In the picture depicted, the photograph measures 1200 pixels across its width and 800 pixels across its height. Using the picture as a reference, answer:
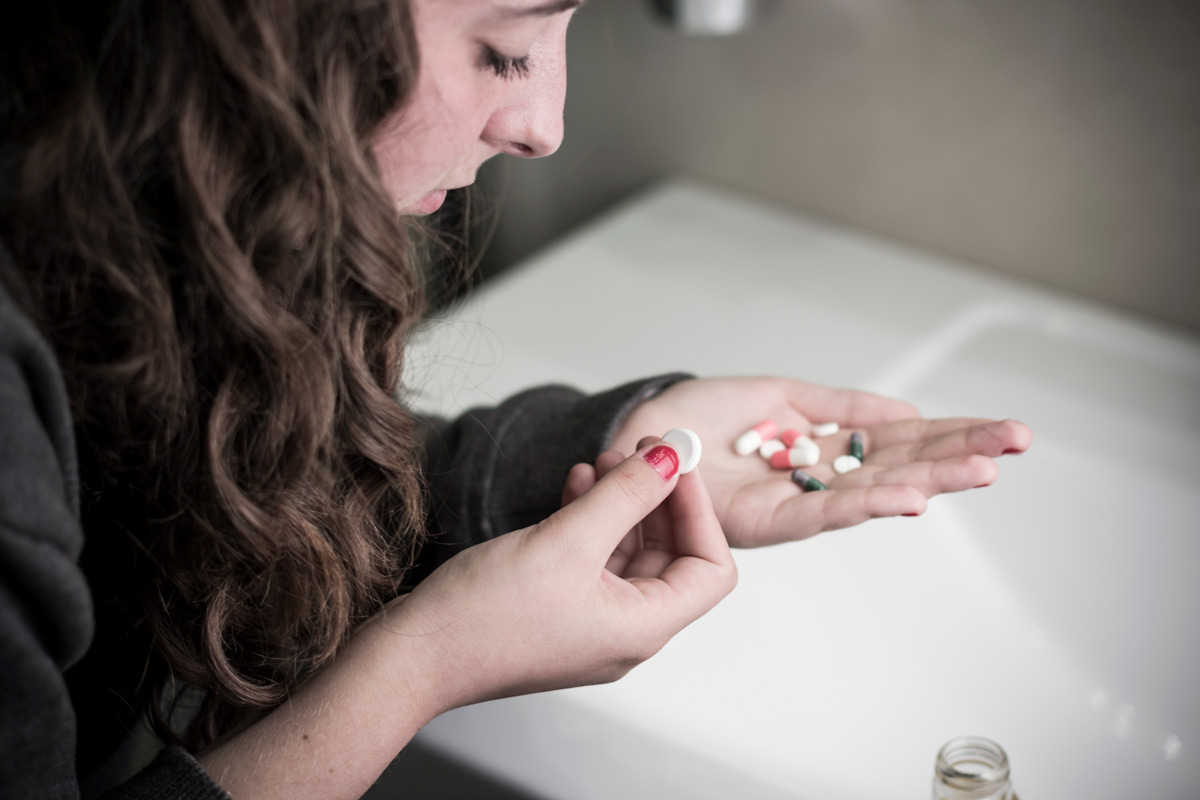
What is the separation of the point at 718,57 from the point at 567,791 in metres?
0.86

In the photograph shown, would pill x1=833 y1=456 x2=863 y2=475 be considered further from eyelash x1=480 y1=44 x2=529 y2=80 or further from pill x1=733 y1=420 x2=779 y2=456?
eyelash x1=480 y1=44 x2=529 y2=80

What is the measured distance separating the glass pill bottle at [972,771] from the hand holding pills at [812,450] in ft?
0.47

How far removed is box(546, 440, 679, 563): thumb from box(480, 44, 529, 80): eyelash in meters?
0.22

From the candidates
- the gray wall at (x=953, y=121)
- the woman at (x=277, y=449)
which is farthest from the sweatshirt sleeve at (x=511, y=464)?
the gray wall at (x=953, y=121)

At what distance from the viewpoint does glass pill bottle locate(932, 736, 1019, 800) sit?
1.66 feet

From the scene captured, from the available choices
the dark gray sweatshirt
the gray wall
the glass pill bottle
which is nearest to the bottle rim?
the glass pill bottle

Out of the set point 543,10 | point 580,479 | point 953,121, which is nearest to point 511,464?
point 580,479

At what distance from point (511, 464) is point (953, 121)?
2.18 feet

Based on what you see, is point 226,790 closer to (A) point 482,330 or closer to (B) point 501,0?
(B) point 501,0

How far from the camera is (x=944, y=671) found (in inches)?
24.6

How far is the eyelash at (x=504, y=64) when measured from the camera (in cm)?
45

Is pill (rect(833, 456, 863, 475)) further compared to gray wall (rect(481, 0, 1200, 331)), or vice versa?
gray wall (rect(481, 0, 1200, 331))

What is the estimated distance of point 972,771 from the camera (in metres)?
0.51

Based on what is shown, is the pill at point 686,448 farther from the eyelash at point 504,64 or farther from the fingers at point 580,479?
the eyelash at point 504,64
